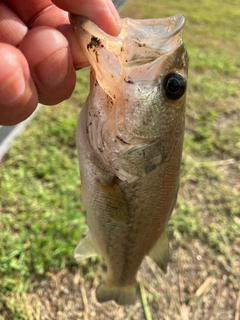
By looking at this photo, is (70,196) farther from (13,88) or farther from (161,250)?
(13,88)

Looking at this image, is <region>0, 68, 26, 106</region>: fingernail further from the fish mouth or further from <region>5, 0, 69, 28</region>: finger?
<region>5, 0, 69, 28</region>: finger

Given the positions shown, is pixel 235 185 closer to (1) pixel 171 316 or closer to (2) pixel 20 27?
(1) pixel 171 316

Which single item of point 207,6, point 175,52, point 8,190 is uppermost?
point 175,52

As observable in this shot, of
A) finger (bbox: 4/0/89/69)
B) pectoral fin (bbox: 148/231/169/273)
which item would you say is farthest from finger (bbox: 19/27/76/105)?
pectoral fin (bbox: 148/231/169/273)

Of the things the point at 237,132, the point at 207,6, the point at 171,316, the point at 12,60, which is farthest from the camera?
the point at 207,6

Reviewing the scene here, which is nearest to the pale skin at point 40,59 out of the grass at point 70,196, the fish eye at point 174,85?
the fish eye at point 174,85

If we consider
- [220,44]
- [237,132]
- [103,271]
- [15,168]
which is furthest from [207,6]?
[103,271]
